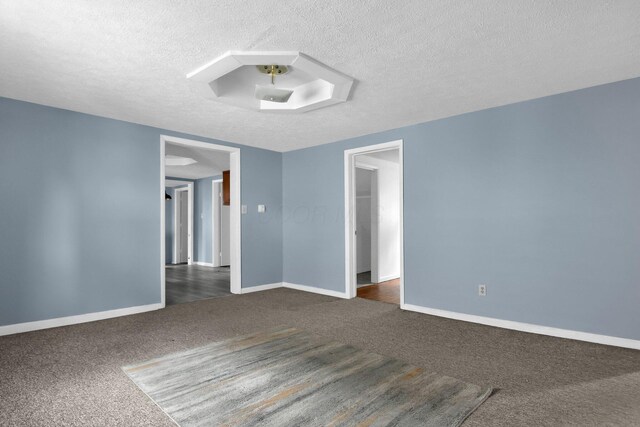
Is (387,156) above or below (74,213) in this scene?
above

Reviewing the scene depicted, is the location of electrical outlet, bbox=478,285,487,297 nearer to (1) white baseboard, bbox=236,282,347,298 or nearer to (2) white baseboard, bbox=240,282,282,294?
(1) white baseboard, bbox=236,282,347,298

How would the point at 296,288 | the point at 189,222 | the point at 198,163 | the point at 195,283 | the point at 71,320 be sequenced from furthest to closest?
the point at 189,222 → the point at 198,163 → the point at 195,283 → the point at 296,288 → the point at 71,320

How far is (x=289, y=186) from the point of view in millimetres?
5906

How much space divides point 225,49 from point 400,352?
2.71m

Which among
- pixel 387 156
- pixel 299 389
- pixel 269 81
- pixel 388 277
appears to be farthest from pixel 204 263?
pixel 299 389

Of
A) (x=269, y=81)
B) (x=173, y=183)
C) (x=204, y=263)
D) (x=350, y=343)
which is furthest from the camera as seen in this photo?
(x=173, y=183)

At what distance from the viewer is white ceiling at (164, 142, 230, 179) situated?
591 cm

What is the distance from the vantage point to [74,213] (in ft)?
12.4

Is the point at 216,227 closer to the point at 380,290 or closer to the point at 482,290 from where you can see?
the point at 380,290

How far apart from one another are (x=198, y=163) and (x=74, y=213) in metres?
3.60

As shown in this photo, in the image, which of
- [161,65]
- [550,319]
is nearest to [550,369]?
[550,319]

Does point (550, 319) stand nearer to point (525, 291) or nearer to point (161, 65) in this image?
point (525, 291)

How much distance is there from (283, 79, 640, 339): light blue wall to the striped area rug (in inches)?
65.5

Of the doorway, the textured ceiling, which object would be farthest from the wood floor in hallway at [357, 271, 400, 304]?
the doorway
